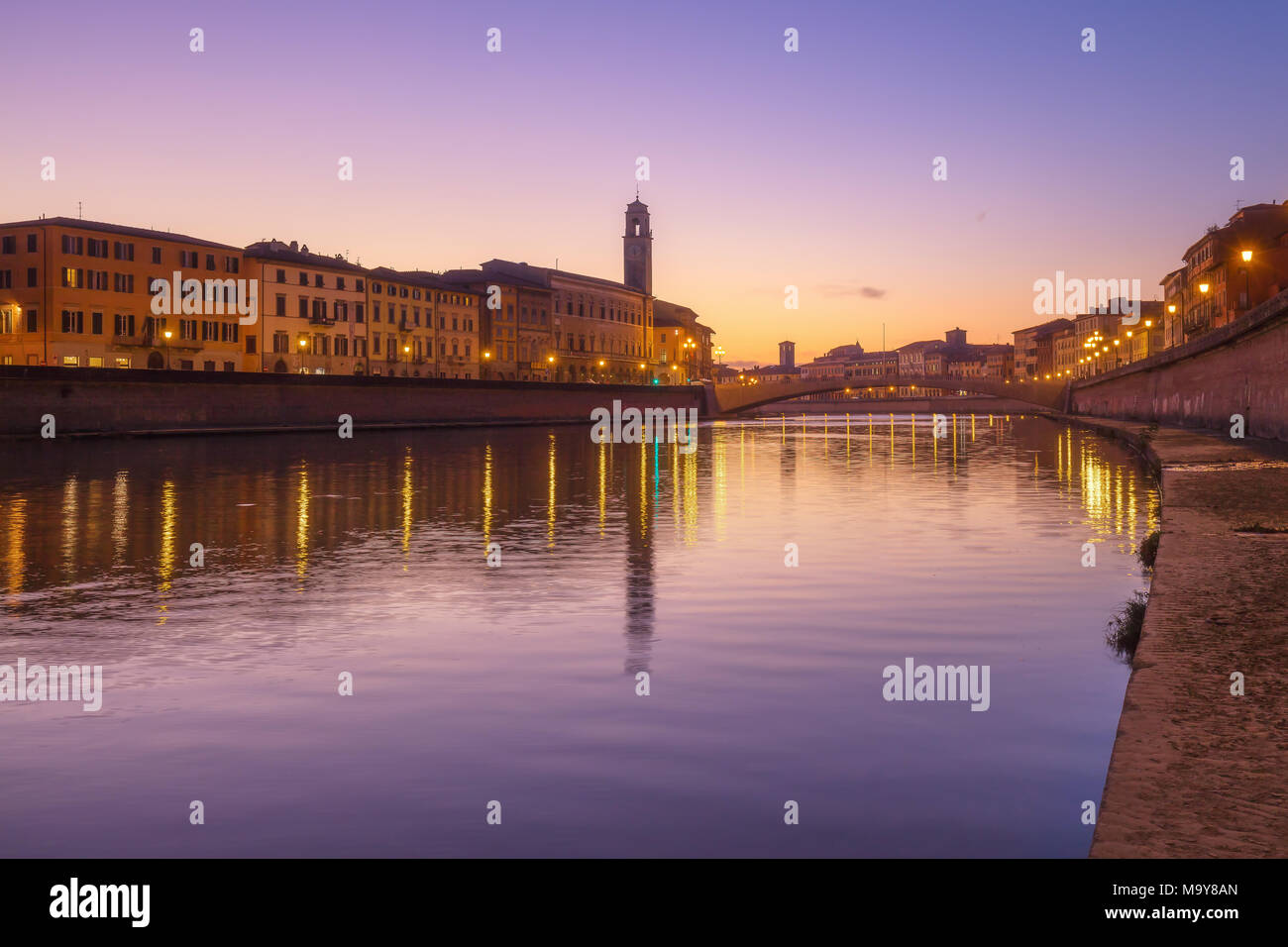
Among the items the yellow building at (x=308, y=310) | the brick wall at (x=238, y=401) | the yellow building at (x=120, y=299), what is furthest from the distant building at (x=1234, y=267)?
the yellow building at (x=120, y=299)

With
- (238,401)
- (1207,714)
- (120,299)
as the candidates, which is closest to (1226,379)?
(1207,714)

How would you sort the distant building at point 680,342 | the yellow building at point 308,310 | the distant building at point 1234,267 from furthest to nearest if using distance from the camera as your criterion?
the distant building at point 680,342
the yellow building at point 308,310
the distant building at point 1234,267

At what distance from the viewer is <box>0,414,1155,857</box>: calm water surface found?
606 centimetres

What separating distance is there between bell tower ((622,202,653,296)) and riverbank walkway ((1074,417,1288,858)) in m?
133

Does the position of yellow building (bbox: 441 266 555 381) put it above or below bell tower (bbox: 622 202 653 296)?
below

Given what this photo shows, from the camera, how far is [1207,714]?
6188 millimetres

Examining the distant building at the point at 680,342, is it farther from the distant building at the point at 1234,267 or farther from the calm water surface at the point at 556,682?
the calm water surface at the point at 556,682

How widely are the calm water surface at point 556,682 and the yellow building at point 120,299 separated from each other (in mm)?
54249

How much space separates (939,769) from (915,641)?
142 inches

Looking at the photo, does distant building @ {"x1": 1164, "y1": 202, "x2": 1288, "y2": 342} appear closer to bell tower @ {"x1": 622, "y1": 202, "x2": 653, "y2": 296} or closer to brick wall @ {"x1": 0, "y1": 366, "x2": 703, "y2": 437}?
brick wall @ {"x1": 0, "y1": 366, "x2": 703, "y2": 437}

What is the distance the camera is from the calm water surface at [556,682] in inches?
239

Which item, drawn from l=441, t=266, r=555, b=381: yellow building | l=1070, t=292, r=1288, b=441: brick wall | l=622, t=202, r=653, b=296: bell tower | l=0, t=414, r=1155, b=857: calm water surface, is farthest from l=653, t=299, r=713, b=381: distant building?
l=0, t=414, r=1155, b=857: calm water surface
